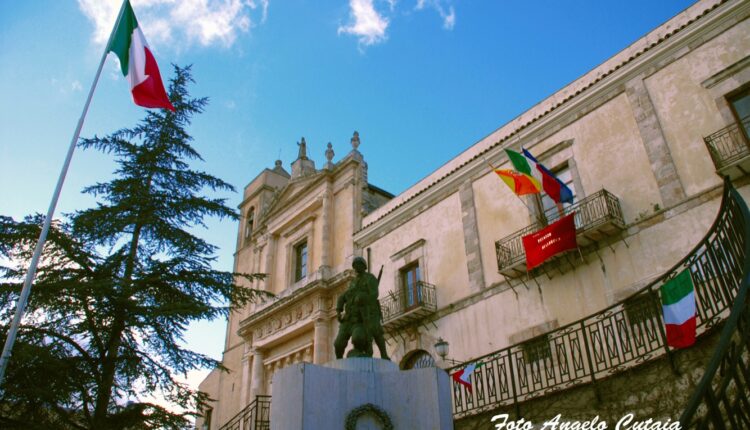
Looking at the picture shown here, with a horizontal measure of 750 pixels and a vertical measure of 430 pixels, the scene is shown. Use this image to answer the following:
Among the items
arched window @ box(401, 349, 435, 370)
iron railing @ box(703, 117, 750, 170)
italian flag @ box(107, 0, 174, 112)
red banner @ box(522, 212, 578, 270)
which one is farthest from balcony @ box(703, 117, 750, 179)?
italian flag @ box(107, 0, 174, 112)

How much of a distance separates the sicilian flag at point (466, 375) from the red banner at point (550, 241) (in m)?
3.69

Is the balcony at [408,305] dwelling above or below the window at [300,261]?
below

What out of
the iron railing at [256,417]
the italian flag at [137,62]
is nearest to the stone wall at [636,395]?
the iron railing at [256,417]

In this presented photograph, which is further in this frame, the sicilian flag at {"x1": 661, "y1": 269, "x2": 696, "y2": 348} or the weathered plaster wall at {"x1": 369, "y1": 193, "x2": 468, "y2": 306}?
the weathered plaster wall at {"x1": 369, "y1": 193, "x2": 468, "y2": 306}

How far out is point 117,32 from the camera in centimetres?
1205

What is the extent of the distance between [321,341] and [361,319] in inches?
490

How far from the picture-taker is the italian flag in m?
11.7

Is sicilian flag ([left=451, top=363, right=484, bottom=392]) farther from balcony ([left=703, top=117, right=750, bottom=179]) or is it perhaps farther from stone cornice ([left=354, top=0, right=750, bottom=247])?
stone cornice ([left=354, top=0, right=750, bottom=247])

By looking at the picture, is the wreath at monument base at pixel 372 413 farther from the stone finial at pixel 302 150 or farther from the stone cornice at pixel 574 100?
the stone finial at pixel 302 150

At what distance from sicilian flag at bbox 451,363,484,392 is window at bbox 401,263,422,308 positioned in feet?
18.9

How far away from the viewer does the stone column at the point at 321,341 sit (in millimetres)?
20766

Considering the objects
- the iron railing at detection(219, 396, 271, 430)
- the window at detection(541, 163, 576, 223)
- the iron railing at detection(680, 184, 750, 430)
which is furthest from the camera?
the window at detection(541, 163, 576, 223)

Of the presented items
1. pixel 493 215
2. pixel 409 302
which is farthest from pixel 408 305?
pixel 493 215

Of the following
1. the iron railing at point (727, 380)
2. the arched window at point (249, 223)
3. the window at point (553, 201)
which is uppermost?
the arched window at point (249, 223)
